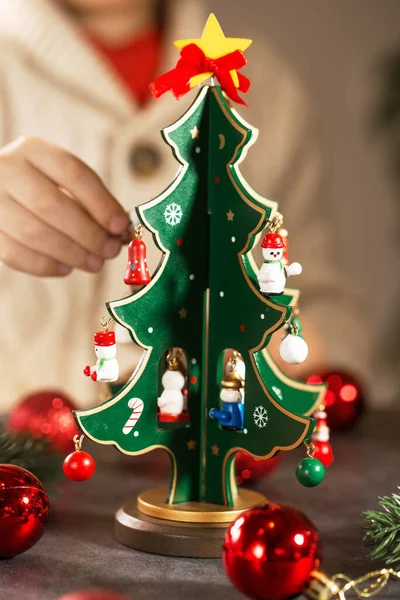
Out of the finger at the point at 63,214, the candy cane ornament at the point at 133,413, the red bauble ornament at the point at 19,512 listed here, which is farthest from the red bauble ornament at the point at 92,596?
the finger at the point at 63,214

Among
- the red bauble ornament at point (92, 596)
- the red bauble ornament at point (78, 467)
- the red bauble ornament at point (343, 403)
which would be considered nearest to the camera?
the red bauble ornament at point (92, 596)

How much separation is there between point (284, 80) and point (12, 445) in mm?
1174

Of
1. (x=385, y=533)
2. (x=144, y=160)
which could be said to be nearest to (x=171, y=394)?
(x=385, y=533)

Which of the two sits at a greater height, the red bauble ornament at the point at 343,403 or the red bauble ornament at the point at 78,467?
the red bauble ornament at the point at 343,403

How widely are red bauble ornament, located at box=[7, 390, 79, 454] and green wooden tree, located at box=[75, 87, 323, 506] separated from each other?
0.34 meters

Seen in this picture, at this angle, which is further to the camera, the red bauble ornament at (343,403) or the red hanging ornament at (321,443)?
the red bauble ornament at (343,403)

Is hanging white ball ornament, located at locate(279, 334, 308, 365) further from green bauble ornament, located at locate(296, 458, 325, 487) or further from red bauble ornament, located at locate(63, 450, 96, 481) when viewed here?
red bauble ornament, located at locate(63, 450, 96, 481)

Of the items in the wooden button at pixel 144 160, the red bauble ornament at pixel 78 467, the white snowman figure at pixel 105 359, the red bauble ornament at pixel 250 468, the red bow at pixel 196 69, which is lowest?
the red bauble ornament at pixel 250 468

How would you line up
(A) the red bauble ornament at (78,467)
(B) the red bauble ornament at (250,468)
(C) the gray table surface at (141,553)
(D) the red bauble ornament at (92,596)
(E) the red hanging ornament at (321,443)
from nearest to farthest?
(D) the red bauble ornament at (92,596) → (C) the gray table surface at (141,553) → (A) the red bauble ornament at (78,467) → (E) the red hanging ornament at (321,443) → (B) the red bauble ornament at (250,468)

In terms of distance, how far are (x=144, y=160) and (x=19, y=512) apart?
3.84 feet

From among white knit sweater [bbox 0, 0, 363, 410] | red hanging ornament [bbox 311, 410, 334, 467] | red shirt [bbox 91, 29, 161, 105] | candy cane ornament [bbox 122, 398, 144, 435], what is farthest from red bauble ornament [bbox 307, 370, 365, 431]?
red shirt [bbox 91, 29, 161, 105]

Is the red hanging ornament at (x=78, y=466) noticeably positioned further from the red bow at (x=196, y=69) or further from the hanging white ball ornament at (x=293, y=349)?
the red bow at (x=196, y=69)

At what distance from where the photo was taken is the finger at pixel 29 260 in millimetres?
1453

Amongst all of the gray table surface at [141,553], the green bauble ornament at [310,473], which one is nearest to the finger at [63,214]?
the gray table surface at [141,553]
